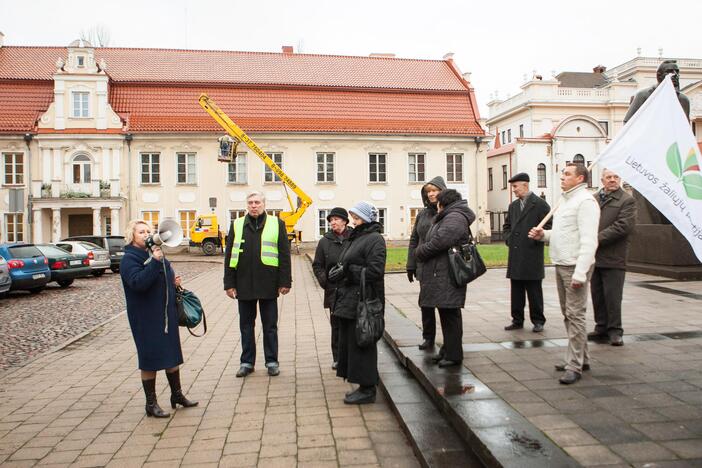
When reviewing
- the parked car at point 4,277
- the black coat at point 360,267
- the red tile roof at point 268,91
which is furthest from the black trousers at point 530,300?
the red tile roof at point 268,91

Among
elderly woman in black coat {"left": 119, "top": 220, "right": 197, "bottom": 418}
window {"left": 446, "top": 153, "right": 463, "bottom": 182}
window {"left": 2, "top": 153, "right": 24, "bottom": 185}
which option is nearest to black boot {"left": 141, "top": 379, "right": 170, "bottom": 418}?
elderly woman in black coat {"left": 119, "top": 220, "right": 197, "bottom": 418}

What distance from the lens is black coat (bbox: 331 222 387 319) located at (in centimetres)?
520

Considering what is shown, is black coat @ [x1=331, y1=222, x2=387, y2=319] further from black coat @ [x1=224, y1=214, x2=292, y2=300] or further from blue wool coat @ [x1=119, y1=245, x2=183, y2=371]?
blue wool coat @ [x1=119, y1=245, x2=183, y2=371]

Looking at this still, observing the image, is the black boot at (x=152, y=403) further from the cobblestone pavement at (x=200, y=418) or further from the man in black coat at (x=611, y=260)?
the man in black coat at (x=611, y=260)

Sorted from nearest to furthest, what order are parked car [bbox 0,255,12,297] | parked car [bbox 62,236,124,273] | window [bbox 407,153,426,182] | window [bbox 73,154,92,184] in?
parked car [bbox 0,255,12,297], parked car [bbox 62,236,124,273], window [bbox 73,154,92,184], window [bbox 407,153,426,182]

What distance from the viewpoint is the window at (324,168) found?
37156 millimetres

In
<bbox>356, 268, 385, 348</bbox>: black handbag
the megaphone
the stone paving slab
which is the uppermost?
the megaphone

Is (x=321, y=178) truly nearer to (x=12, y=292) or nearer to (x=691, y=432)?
(x=12, y=292)

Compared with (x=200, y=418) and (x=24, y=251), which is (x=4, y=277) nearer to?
(x=24, y=251)

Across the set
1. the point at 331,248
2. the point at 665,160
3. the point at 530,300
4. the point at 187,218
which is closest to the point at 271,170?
the point at 187,218

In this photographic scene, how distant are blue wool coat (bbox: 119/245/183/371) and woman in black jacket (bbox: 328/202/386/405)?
144 centimetres

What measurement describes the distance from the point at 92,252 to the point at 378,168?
2117 cm

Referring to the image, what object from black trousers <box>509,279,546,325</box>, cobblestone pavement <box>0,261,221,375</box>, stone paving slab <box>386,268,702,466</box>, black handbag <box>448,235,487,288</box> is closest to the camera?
stone paving slab <box>386,268,702,466</box>

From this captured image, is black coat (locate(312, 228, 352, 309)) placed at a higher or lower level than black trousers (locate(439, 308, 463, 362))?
higher
